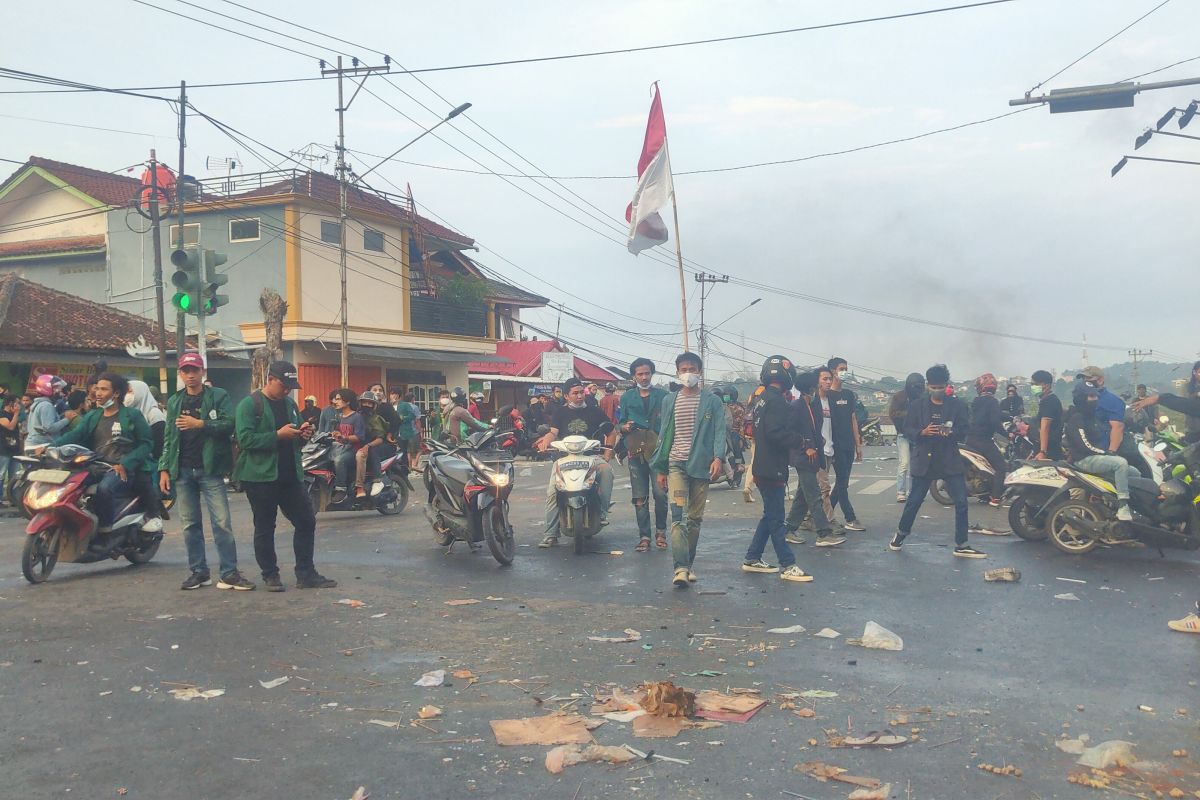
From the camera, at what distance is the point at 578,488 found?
9828 millimetres

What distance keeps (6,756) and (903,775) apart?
3.76 metres

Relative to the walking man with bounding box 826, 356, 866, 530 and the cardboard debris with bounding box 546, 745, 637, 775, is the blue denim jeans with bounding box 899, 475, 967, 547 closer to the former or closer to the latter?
the walking man with bounding box 826, 356, 866, 530

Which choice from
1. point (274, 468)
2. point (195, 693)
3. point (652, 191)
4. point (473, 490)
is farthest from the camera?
point (652, 191)

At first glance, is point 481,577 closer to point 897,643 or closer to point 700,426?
point 700,426

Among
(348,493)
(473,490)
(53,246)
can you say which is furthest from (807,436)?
(53,246)

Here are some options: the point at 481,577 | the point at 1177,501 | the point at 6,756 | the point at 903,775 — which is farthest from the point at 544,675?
the point at 1177,501

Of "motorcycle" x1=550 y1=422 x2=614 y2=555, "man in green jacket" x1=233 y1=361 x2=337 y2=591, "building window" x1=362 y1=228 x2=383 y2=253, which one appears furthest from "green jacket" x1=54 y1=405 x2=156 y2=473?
"building window" x1=362 y1=228 x2=383 y2=253

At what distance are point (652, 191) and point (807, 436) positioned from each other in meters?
6.67

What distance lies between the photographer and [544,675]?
5.41m

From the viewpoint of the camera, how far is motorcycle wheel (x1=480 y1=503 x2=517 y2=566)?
29.6 ft

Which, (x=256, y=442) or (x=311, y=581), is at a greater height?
(x=256, y=442)

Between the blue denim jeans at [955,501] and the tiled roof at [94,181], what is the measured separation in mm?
31958

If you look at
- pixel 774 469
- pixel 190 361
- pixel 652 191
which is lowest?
pixel 774 469

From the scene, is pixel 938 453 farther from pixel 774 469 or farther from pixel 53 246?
pixel 53 246
